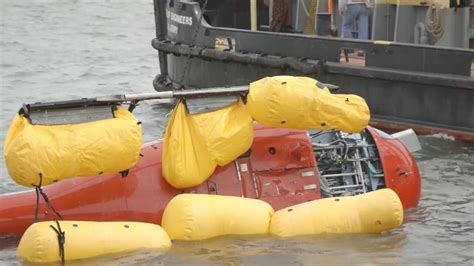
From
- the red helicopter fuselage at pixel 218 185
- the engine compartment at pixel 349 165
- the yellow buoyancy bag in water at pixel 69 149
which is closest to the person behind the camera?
the yellow buoyancy bag in water at pixel 69 149

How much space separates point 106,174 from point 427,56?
5.20 metres

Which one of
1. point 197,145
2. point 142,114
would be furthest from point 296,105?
point 142,114

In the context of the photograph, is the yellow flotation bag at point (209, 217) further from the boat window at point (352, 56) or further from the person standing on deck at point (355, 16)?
the person standing on deck at point (355, 16)

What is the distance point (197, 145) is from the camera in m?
9.15

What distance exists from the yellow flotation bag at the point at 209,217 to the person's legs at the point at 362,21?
6.19 m

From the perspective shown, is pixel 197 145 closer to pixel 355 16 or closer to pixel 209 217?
pixel 209 217

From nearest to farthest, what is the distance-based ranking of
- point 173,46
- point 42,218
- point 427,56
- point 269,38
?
point 42,218 < point 427,56 < point 269,38 < point 173,46

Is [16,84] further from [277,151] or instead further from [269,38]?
[277,151]

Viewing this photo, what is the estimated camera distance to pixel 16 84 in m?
20.7

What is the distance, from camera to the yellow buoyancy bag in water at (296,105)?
9094 millimetres

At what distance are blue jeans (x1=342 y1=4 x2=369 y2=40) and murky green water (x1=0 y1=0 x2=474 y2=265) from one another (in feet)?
7.01

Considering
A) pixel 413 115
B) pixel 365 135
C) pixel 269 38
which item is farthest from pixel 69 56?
pixel 365 135

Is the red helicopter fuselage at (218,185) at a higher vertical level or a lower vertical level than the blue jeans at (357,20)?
lower

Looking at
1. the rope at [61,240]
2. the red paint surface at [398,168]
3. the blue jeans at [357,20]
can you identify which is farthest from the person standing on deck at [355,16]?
the rope at [61,240]
